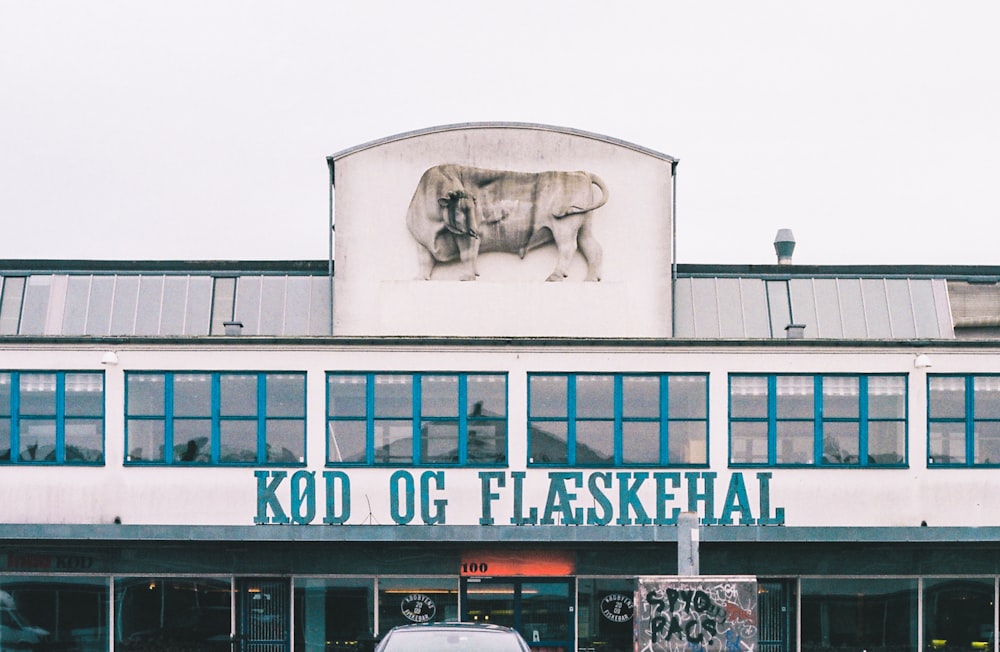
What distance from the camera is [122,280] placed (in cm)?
2458

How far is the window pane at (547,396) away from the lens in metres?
22.3

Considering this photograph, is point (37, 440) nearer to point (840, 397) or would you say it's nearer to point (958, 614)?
point (840, 397)

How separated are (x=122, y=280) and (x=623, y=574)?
11650mm

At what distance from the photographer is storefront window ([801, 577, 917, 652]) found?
22484 mm

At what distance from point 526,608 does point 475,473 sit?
2.74 metres

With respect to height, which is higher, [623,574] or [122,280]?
[122,280]

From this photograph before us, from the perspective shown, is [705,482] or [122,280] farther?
[122,280]

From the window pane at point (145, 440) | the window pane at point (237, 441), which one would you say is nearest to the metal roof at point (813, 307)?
the window pane at point (237, 441)

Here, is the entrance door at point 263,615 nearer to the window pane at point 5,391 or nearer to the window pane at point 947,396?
the window pane at point 5,391

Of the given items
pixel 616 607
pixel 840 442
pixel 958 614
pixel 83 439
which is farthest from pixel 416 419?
pixel 958 614

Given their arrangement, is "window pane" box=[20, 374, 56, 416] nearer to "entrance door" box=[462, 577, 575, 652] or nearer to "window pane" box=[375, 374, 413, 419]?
"window pane" box=[375, 374, 413, 419]

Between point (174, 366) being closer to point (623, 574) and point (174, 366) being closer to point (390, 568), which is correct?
point (390, 568)

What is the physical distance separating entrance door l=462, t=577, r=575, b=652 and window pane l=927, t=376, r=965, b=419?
24.9 ft

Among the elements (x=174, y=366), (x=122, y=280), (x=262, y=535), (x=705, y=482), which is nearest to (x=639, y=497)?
(x=705, y=482)
